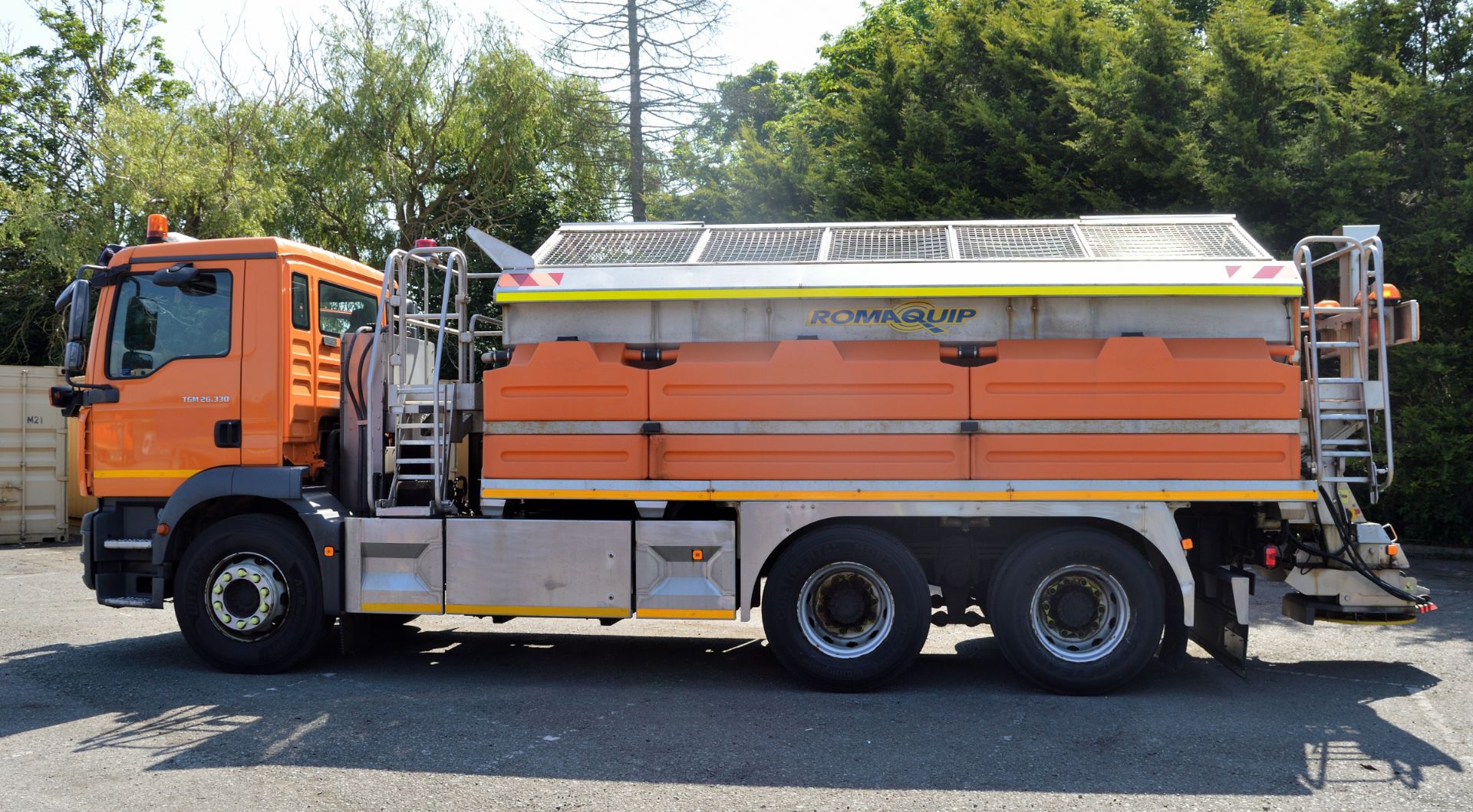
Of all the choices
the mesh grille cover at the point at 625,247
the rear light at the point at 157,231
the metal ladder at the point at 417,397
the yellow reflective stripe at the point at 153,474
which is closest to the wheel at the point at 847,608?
the mesh grille cover at the point at 625,247

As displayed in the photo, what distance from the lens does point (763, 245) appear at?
7531mm

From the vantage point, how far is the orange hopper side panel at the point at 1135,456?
6.48 meters

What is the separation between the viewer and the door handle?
7324mm

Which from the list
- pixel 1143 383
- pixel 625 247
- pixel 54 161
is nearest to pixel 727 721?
pixel 1143 383

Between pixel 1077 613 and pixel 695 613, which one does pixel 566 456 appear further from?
pixel 1077 613

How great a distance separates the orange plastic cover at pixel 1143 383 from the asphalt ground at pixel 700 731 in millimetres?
1722

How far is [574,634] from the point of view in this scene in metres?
8.89

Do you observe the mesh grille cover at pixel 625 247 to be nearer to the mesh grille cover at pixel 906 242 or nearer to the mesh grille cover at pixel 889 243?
the mesh grille cover at pixel 906 242

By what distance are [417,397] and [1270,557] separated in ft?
17.8

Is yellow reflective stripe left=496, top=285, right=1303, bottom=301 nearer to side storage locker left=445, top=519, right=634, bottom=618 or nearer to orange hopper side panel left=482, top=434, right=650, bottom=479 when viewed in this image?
orange hopper side panel left=482, top=434, right=650, bottom=479

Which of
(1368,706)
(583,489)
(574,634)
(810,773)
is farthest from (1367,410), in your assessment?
(574,634)

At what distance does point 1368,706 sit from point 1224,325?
2390mm

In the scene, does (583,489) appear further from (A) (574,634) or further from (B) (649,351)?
(A) (574,634)

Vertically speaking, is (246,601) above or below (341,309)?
below
